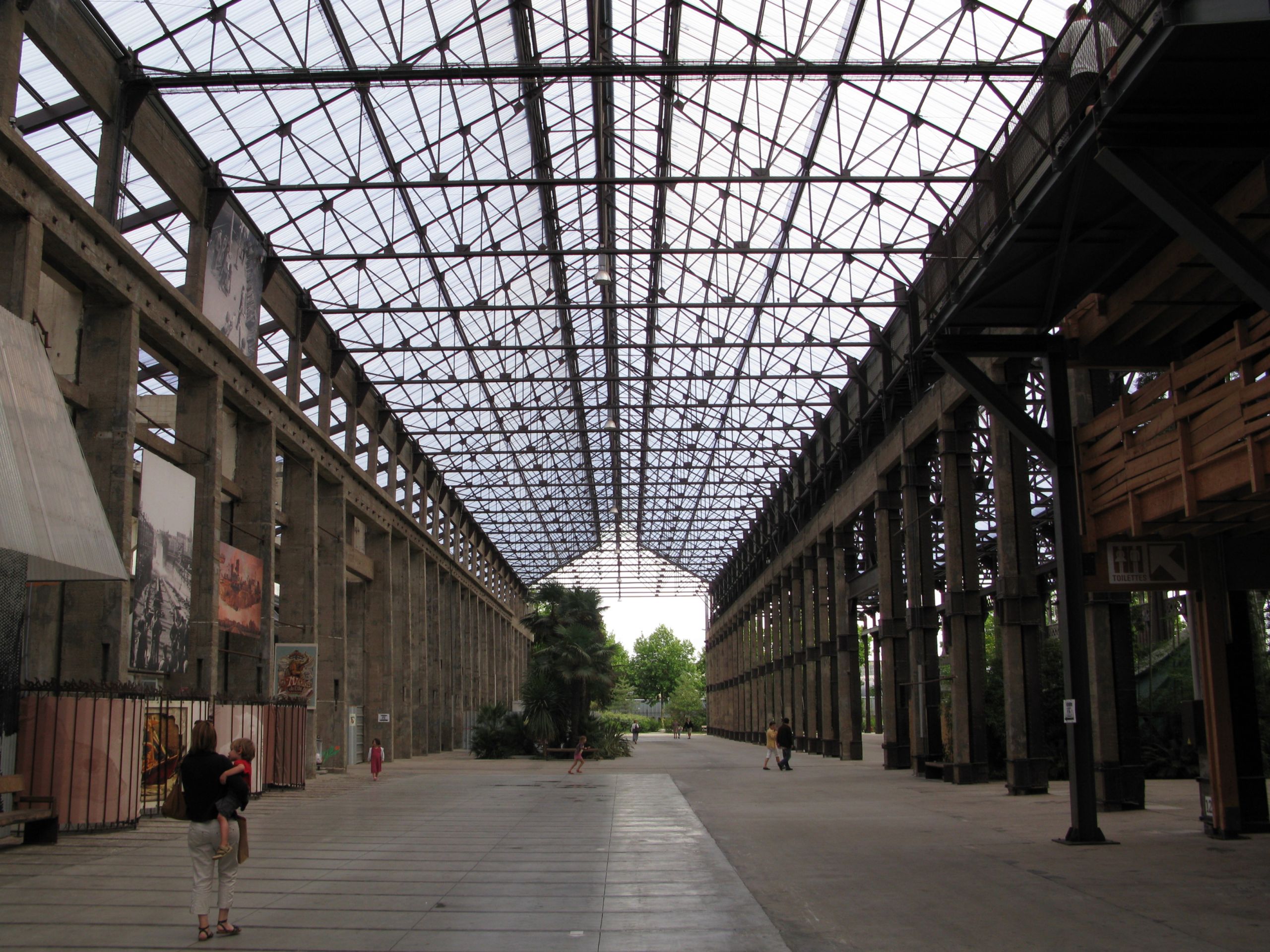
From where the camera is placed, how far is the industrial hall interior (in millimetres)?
10250

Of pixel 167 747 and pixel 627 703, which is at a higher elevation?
pixel 167 747

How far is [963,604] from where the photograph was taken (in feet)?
80.6

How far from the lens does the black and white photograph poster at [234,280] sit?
986 inches

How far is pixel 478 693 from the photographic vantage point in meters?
64.9

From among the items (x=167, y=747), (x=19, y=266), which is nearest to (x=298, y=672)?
(x=167, y=747)

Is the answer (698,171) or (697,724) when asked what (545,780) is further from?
(697,724)

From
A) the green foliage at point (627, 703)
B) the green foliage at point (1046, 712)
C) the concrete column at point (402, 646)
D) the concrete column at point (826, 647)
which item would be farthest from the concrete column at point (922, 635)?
the green foliage at point (627, 703)

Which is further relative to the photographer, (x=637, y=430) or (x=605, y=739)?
(x=637, y=430)

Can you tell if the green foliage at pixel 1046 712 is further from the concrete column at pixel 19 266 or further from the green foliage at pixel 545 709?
the concrete column at pixel 19 266

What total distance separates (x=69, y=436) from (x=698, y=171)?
61.5 feet

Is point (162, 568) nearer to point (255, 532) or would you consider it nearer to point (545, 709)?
point (255, 532)

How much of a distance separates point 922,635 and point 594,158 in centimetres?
1625

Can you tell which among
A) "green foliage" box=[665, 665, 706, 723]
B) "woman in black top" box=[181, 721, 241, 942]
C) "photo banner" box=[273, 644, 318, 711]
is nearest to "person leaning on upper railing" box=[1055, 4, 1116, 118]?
"woman in black top" box=[181, 721, 241, 942]

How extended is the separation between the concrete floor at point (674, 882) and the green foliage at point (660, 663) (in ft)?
408
